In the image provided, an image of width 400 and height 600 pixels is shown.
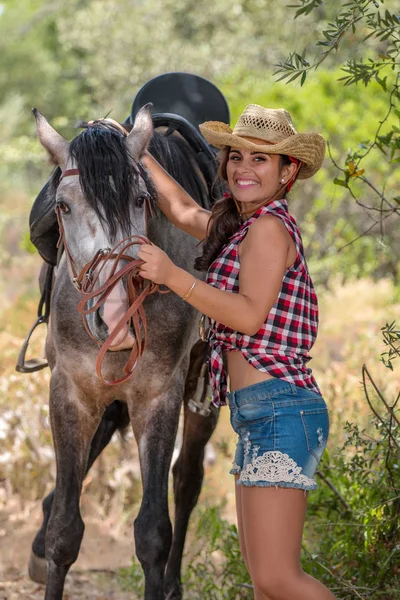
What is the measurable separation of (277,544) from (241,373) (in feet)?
1.87

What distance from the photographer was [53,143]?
10.8 feet

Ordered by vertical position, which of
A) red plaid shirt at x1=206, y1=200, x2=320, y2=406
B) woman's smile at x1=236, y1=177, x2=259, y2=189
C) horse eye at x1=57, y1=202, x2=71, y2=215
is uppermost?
woman's smile at x1=236, y1=177, x2=259, y2=189

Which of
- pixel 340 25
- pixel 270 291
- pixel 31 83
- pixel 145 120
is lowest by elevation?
pixel 270 291

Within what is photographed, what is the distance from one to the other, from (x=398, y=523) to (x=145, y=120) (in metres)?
1.98

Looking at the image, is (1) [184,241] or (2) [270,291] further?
(1) [184,241]

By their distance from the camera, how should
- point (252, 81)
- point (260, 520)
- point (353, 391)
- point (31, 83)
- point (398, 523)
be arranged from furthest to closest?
point (31, 83)
point (252, 81)
point (353, 391)
point (398, 523)
point (260, 520)

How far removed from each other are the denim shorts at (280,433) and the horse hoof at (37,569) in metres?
2.19

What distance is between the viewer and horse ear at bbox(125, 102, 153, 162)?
333 cm

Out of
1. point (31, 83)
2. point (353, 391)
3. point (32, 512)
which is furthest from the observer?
point (31, 83)

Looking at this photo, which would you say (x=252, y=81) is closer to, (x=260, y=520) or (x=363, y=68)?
(x=363, y=68)

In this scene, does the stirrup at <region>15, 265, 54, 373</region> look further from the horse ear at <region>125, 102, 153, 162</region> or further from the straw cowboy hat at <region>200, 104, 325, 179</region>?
the straw cowboy hat at <region>200, 104, 325, 179</region>

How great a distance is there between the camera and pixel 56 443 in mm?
3662

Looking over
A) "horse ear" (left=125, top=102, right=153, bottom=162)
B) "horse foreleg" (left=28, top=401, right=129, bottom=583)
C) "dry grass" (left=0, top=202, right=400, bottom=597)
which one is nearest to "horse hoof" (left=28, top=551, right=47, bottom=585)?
"horse foreleg" (left=28, top=401, right=129, bottom=583)

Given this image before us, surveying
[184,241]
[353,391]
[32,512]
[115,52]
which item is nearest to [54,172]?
[184,241]
